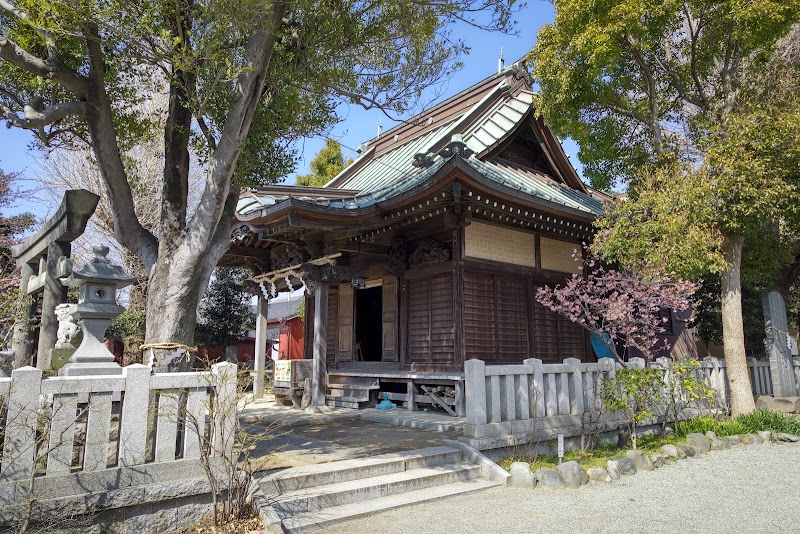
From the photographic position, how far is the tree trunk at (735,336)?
9.38 meters

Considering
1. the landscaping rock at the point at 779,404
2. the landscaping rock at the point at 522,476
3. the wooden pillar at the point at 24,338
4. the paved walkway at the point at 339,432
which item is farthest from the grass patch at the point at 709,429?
the wooden pillar at the point at 24,338

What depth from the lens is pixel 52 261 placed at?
8.29 meters

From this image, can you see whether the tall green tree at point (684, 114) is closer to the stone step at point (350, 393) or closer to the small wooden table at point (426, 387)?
the small wooden table at point (426, 387)

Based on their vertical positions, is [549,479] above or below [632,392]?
below

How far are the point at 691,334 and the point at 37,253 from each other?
16791 millimetres

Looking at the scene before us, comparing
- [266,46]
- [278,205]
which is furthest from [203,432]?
[278,205]

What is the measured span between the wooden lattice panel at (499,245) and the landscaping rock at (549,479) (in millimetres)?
4945

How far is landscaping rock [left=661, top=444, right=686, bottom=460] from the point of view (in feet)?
23.8

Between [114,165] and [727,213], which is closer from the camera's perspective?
[114,165]

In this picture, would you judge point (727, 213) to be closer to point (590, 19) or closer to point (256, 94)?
point (590, 19)

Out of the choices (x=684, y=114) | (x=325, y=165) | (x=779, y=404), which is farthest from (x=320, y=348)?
(x=325, y=165)

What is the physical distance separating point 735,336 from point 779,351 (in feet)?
9.00

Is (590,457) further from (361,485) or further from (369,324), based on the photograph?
(369,324)

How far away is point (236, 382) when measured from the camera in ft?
15.8
